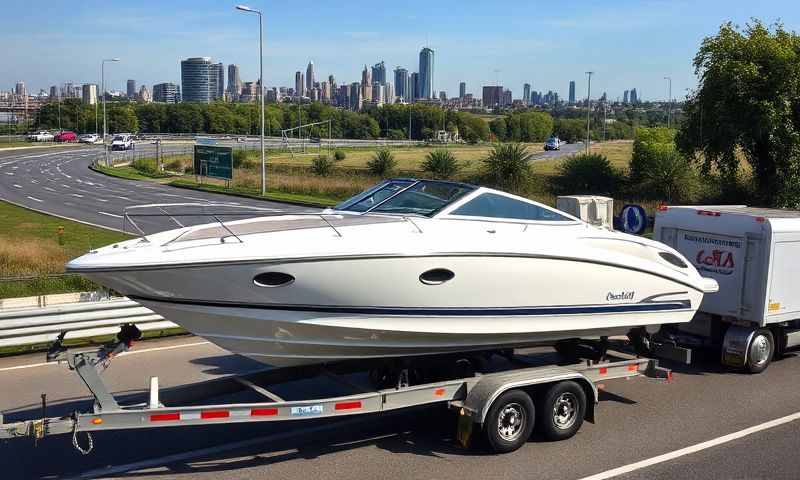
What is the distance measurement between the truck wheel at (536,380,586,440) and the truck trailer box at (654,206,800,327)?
3329mm

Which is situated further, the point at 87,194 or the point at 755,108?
the point at 87,194

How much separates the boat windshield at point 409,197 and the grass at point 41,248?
24.6 feet

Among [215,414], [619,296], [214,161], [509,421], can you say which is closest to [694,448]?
[619,296]

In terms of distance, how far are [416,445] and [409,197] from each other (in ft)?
8.15

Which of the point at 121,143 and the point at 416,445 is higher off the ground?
the point at 121,143

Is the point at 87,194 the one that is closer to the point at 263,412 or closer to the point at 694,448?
the point at 263,412

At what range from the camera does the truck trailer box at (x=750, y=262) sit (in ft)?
31.4

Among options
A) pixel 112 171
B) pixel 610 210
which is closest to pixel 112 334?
pixel 610 210

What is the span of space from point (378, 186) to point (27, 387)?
4653 millimetres

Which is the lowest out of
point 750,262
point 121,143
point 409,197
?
point 121,143

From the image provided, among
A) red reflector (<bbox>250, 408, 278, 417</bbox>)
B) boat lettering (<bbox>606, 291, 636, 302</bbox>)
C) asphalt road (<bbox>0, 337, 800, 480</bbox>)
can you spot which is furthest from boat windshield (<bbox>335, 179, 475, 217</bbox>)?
red reflector (<bbox>250, 408, 278, 417</bbox>)

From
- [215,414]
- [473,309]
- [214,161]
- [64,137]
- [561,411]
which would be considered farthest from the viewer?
[64,137]

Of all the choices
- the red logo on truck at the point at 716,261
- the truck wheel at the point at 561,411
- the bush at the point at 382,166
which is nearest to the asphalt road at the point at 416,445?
the truck wheel at the point at 561,411

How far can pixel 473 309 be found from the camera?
23.6ft
